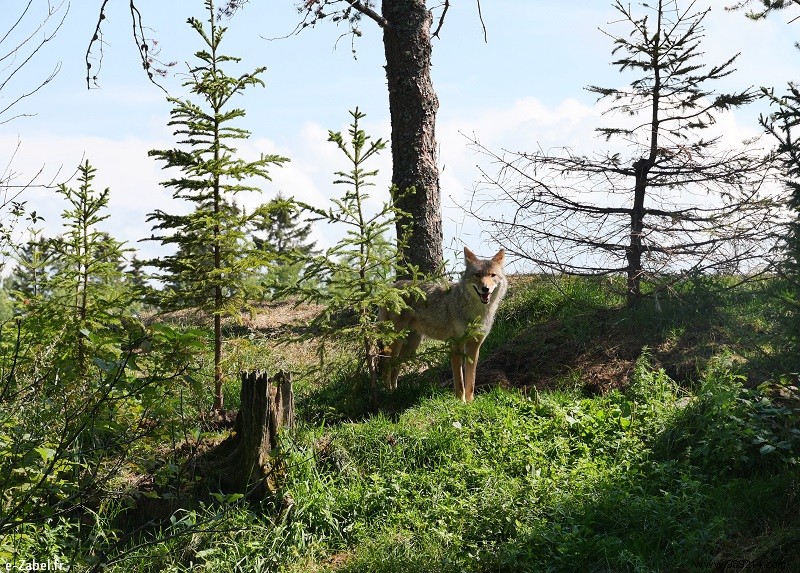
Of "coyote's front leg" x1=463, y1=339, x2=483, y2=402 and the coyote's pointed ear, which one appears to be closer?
"coyote's front leg" x1=463, y1=339, x2=483, y2=402

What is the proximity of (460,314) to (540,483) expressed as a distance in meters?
3.73

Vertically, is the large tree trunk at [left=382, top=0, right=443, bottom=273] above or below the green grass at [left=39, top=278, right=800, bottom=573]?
above

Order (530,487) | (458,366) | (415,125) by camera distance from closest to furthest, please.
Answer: (530,487), (458,366), (415,125)

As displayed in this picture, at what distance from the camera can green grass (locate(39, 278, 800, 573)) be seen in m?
5.85

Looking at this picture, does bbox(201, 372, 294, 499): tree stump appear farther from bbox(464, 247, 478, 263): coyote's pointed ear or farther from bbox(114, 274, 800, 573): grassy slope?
bbox(464, 247, 478, 263): coyote's pointed ear

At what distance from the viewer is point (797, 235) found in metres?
6.69

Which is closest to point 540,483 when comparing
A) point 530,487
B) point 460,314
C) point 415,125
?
point 530,487

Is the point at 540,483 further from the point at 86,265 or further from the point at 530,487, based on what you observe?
the point at 86,265

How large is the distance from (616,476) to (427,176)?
5525 millimetres

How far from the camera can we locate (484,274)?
9914mm

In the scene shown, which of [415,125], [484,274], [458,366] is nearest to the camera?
[458,366]

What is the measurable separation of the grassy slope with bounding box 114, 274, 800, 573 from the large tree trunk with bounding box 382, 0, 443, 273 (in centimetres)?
244

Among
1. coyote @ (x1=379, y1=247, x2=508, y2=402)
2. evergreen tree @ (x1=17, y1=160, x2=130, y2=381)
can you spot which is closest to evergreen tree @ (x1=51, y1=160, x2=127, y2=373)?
evergreen tree @ (x1=17, y1=160, x2=130, y2=381)

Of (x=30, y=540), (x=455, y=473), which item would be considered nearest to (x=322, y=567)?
(x=455, y=473)
